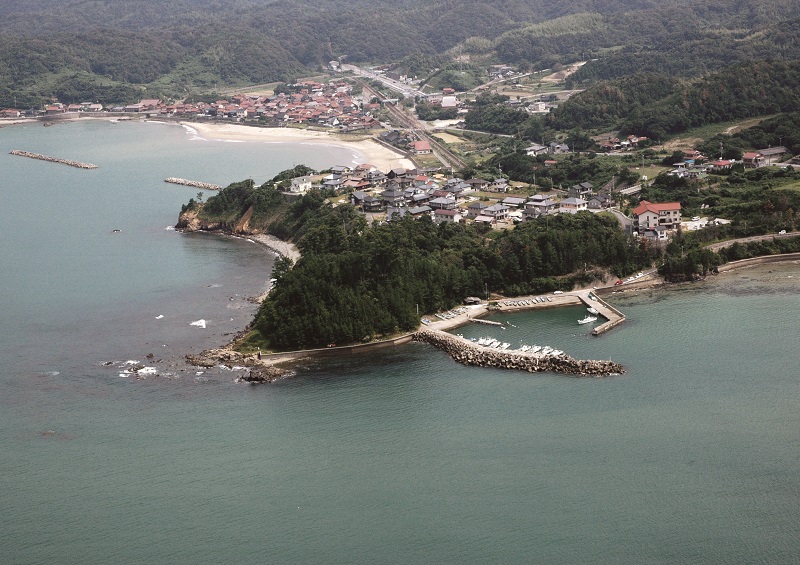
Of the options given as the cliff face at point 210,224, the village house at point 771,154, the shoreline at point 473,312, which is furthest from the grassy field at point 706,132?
the cliff face at point 210,224

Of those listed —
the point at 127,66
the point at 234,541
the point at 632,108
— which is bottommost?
the point at 234,541

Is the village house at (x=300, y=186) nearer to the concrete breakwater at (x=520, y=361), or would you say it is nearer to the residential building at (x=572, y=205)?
the residential building at (x=572, y=205)

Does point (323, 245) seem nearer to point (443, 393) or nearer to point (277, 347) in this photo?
point (277, 347)

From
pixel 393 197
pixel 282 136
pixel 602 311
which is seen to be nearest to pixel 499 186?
pixel 393 197

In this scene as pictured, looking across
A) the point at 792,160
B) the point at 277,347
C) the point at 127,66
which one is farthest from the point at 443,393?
the point at 127,66

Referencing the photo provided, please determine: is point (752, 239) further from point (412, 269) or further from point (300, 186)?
point (300, 186)

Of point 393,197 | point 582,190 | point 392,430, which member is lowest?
point 392,430
